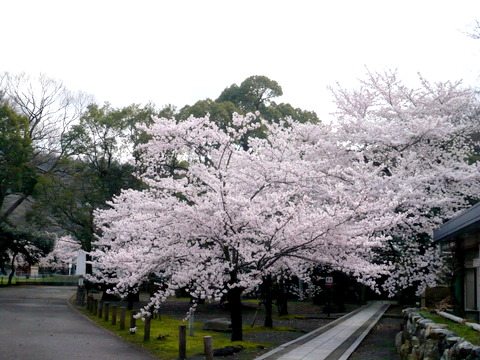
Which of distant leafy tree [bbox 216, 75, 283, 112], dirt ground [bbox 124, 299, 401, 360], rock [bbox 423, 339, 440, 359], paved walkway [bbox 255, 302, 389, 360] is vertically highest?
distant leafy tree [bbox 216, 75, 283, 112]

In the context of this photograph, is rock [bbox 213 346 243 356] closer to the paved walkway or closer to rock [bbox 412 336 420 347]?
the paved walkway

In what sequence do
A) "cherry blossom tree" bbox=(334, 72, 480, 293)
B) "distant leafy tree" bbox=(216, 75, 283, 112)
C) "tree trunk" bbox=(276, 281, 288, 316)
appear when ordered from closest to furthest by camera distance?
"cherry blossom tree" bbox=(334, 72, 480, 293)
"tree trunk" bbox=(276, 281, 288, 316)
"distant leafy tree" bbox=(216, 75, 283, 112)

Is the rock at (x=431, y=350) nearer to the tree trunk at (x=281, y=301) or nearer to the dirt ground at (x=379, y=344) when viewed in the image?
the dirt ground at (x=379, y=344)

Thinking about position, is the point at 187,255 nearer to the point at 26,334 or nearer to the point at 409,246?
the point at 26,334

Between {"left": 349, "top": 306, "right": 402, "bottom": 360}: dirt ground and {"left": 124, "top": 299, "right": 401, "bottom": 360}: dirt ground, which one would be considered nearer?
{"left": 349, "top": 306, "right": 402, "bottom": 360}: dirt ground

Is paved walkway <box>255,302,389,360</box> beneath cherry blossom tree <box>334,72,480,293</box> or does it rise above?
beneath

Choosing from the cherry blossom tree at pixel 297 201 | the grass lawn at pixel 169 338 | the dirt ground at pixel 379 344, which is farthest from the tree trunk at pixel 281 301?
the cherry blossom tree at pixel 297 201

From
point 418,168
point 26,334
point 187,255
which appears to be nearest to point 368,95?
point 418,168

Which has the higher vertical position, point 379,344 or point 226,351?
point 226,351

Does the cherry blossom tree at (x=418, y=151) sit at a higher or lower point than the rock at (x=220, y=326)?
higher

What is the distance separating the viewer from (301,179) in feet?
49.6

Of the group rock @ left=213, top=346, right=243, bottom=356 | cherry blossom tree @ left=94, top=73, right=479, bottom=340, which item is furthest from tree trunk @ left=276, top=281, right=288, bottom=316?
rock @ left=213, top=346, right=243, bottom=356

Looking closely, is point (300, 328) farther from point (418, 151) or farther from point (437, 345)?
point (437, 345)

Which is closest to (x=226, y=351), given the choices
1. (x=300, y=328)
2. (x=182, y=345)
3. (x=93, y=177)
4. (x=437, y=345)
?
(x=182, y=345)
